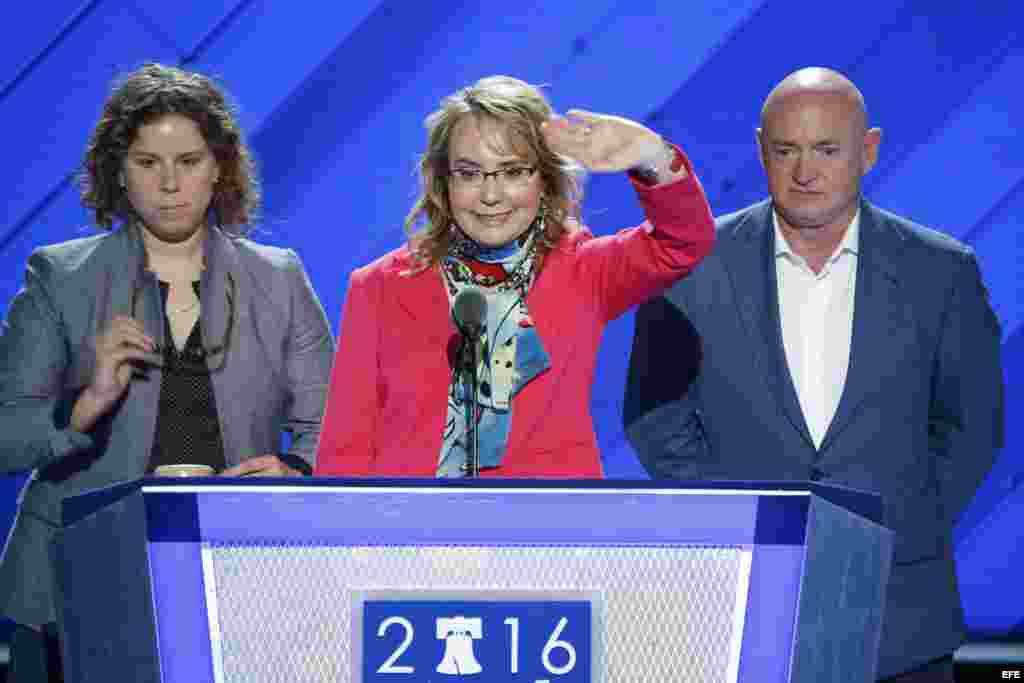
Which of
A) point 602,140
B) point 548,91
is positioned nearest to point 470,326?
point 602,140

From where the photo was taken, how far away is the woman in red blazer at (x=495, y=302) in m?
2.25

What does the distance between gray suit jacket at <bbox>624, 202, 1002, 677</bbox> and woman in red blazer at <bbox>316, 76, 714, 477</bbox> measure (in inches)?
13.5

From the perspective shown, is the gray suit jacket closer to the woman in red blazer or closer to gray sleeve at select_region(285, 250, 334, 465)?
the woman in red blazer

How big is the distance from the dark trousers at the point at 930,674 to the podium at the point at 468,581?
4.16 ft

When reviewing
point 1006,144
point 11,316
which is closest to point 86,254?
point 11,316

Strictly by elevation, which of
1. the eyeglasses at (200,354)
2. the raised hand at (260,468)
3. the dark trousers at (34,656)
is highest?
the eyeglasses at (200,354)

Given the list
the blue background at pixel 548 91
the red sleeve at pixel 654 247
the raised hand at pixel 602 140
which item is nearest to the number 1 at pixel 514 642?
the raised hand at pixel 602 140

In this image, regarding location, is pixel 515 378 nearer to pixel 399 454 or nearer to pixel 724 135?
pixel 399 454

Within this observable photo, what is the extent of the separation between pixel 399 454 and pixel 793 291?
0.81 m

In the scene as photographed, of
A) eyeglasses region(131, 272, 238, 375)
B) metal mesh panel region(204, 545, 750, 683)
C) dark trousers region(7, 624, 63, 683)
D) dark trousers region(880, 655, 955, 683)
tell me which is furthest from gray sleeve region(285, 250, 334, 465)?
metal mesh panel region(204, 545, 750, 683)

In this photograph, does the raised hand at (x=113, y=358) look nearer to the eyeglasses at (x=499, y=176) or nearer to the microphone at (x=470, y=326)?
the eyeglasses at (x=499, y=176)

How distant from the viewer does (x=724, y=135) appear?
356cm

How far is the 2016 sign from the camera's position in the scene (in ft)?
4.16

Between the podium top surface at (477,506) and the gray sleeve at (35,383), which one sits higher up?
the podium top surface at (477,506)
